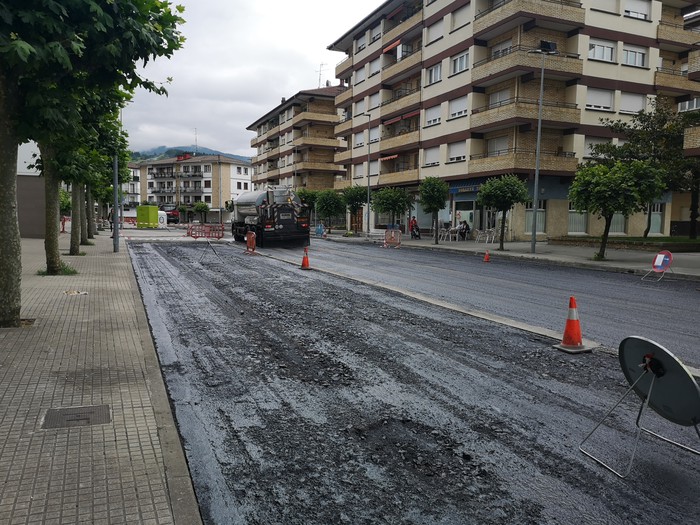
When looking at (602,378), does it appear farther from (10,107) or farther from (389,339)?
(10,107)

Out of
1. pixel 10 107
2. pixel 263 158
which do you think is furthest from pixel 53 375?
pixel 263 158

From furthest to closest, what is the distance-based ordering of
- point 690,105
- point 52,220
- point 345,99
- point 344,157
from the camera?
point 345,99 → point 344,157 → point 690,105 → point 52,220

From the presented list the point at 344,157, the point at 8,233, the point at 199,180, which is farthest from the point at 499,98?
the point at 199,180

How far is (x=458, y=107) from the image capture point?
37.1 metres

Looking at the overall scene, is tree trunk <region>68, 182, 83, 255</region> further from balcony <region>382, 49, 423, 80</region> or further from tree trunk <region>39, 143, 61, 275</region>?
balcony <region>382, 49, 423, 80</region>

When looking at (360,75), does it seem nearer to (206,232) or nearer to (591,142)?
(591,142)

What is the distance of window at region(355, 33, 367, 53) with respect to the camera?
53.4m

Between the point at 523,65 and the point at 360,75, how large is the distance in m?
26.7

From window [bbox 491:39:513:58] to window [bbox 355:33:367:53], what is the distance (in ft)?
71.2

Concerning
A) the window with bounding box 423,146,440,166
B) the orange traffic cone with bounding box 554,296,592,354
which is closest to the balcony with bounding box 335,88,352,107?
the window with bounding box 423,146,440,166

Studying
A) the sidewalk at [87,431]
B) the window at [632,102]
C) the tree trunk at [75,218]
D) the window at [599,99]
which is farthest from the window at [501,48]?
the sidewalk at [87,431]

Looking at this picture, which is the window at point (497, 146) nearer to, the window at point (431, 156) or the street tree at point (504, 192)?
the window at point (431, 156)

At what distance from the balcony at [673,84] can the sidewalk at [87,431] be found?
39.5 m

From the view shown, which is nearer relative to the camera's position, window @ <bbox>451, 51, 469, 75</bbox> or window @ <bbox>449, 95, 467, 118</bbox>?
window @ <bbox>451, 51, 469, 75</bbox>
